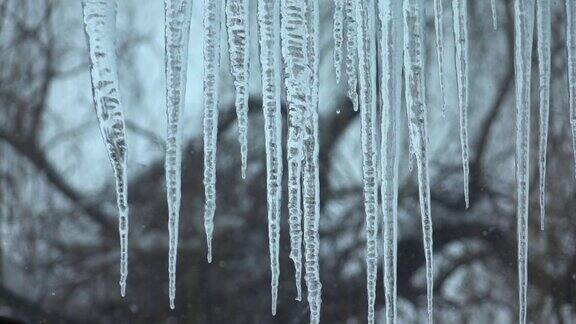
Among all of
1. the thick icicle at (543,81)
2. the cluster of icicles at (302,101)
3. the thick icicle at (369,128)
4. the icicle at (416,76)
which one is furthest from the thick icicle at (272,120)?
the thick icicle at (543,81)

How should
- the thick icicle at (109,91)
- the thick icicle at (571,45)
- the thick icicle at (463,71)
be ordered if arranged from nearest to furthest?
the thick icicle at (109,91)
the thick icicle at (463,71)
the thick icicle at (571,45)

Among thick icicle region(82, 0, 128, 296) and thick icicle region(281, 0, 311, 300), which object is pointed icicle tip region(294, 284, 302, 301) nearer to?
thick icicle region(281, 0, 311, 300)

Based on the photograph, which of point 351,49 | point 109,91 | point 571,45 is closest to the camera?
point 109,91

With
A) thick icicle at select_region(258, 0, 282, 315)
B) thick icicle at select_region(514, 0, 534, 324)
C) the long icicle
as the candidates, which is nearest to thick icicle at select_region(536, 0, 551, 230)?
thick icicle at select_region(514, 0, 534, 324)

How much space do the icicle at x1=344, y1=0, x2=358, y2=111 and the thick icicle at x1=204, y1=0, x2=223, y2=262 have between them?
35 cm

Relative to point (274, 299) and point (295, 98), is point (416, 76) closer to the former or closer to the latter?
point (295, 98)

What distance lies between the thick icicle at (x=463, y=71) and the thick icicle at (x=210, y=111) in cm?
65

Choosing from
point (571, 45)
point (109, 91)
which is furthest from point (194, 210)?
point (571, 45)

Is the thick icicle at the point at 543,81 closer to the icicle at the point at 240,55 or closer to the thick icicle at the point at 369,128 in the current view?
the thick icicle at the point at 369,128

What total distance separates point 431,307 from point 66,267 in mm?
976

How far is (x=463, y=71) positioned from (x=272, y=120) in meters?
0.55

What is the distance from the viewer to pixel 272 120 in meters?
2.42

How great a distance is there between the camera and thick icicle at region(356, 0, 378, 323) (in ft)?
8.03

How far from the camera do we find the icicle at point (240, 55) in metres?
2.43
